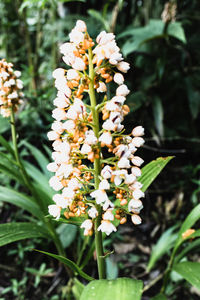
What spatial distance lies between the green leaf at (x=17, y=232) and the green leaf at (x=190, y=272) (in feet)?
2.81

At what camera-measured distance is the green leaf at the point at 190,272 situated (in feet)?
4.43

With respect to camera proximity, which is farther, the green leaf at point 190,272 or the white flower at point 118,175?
the green leaf at point 190,272

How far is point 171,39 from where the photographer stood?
138 inches

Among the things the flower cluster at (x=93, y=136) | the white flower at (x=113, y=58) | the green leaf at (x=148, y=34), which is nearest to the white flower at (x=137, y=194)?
the flower cluster at (x=93, y=136)

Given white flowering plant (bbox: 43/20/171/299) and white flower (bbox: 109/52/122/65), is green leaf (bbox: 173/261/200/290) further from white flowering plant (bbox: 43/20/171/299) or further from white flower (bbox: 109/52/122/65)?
white flower (bbox: 109/52/122/65)

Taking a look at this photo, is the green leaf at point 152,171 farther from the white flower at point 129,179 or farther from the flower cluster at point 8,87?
the flower cluster at point 8,87

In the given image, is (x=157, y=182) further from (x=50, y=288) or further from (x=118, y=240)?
(x=50, y=288)

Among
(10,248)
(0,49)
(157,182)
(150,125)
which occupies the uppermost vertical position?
(0,49)

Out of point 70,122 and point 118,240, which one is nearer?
point 70,122

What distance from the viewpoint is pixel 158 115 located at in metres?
3.09

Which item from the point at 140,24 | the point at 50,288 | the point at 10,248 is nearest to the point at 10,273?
the point at 10,248

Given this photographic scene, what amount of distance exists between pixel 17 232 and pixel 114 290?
706mm

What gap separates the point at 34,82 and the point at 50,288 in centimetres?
233

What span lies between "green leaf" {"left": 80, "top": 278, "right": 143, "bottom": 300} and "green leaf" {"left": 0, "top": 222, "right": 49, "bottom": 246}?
511 mm
